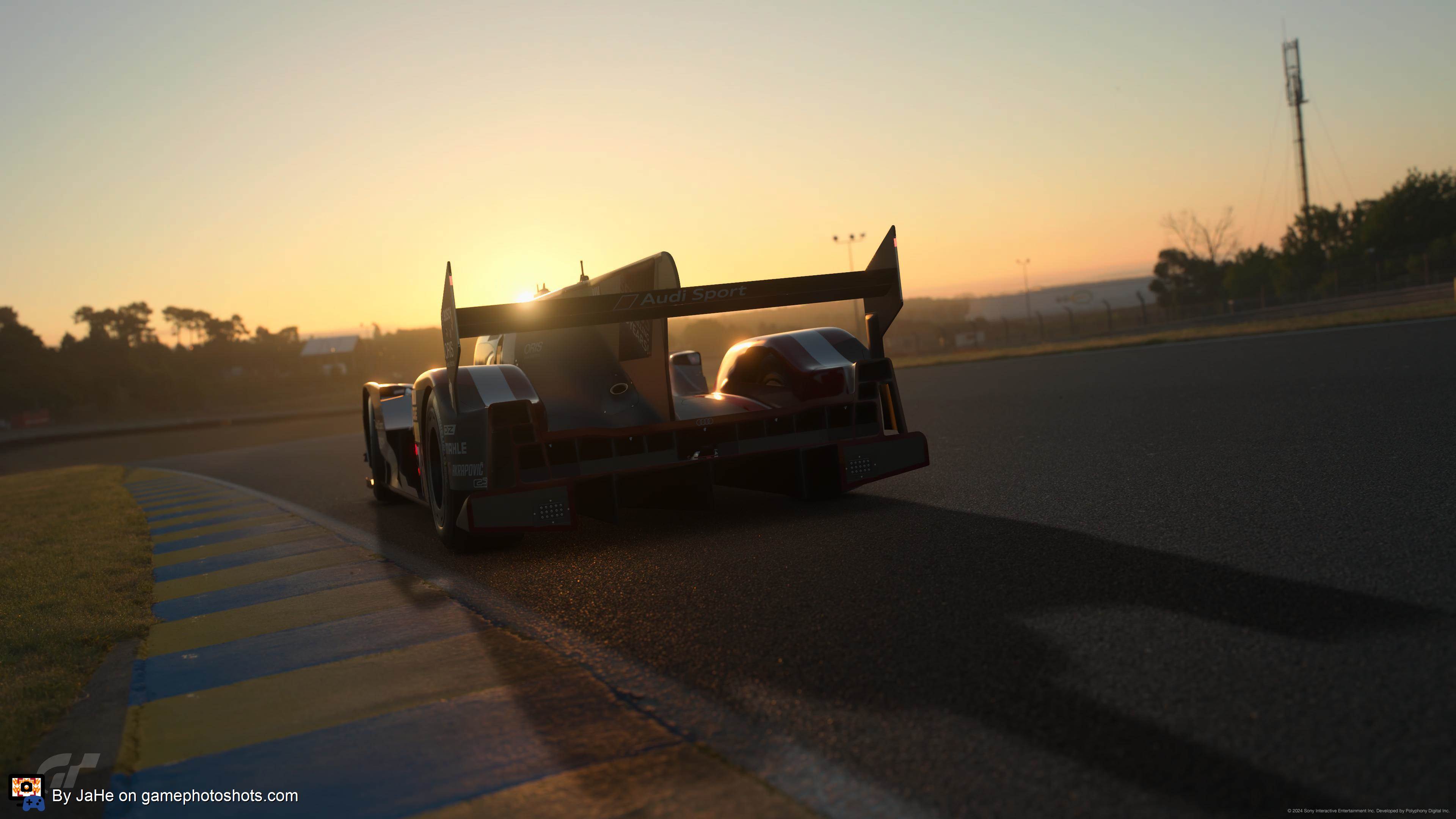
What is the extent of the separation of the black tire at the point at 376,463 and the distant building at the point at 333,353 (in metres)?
71.0

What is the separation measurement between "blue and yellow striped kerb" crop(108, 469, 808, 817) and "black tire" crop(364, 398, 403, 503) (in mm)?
3422

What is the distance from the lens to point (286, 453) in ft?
65.6

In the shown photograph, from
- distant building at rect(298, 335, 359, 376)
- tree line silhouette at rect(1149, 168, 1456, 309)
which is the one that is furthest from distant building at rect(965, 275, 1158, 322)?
distant building at rect(298, 335, 359, 376)

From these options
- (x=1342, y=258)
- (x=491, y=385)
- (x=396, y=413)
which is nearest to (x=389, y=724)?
(x=491, y=385)

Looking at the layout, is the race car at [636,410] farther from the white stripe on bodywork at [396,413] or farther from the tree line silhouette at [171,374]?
the tree line silhouette at [171,374]

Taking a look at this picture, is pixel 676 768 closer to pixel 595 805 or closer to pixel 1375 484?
pixel 595 805

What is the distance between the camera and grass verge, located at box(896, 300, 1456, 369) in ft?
78.7

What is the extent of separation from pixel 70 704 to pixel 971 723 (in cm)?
327

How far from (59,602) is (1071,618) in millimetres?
5452

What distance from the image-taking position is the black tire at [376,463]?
8.84m

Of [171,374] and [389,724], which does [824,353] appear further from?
[171,374]

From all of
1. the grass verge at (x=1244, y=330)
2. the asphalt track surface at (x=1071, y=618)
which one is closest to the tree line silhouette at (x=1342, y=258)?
the grass verge at (x=1244, y=330)

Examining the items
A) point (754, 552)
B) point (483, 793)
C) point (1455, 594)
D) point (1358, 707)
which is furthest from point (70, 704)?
point (1455, 594)

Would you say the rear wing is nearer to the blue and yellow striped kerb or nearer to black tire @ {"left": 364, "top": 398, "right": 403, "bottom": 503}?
the blue and yellow striped kerb
